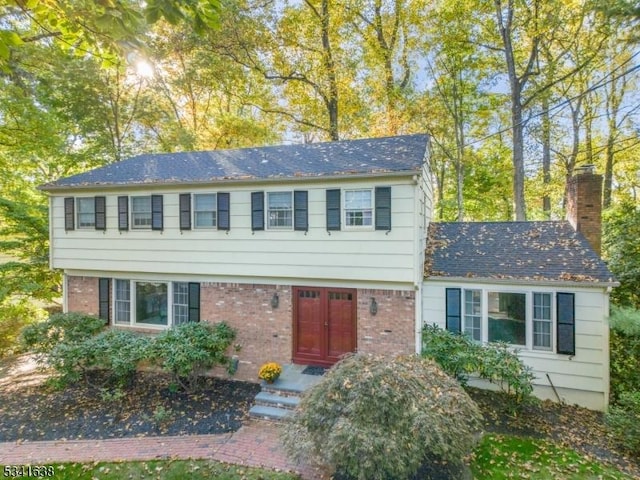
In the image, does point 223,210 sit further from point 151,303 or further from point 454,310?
point 454,310

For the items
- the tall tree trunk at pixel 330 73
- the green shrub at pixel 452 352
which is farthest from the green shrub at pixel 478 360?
the tall tree trunk at pixel 330 73

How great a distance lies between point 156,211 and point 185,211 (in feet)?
3.16

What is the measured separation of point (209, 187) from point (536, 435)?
31.2 ft

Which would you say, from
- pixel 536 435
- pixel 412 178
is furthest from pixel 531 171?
pixel 536 435

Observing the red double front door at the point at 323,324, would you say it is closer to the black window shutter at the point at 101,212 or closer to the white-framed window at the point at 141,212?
the white-framed window at the point at 141,212

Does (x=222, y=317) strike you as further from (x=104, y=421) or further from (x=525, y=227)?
(x=525, y=227)

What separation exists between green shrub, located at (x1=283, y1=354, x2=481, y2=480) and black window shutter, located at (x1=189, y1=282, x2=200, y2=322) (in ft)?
17.3

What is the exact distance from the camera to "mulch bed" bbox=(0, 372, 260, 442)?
288 inches

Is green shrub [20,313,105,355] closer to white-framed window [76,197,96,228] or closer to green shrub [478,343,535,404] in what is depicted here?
white-framed window [76,197,96,228]

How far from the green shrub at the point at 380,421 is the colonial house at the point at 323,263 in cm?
285

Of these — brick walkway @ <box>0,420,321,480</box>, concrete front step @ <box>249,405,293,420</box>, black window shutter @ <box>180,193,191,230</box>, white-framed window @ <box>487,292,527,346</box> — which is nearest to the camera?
brick walkway @ <box>0,420,321,480</box>

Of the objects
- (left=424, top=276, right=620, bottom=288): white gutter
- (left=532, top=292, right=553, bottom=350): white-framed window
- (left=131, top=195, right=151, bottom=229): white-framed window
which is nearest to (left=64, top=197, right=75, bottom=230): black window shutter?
(left=131, top=195, right=151, bottom=229): white-framed window

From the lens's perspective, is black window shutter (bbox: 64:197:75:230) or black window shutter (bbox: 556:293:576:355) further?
black window shutter (bbox: 64:197:75:230)

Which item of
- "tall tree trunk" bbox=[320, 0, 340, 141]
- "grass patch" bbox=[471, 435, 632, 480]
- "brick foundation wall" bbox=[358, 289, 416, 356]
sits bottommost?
"grass patch" bbox=[471, 435, 632, 480]
